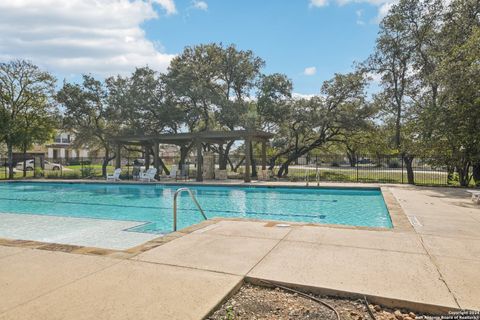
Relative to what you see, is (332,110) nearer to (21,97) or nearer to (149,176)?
(149,176)

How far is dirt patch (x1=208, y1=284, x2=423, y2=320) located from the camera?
2.38 m

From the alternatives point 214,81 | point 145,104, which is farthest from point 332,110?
point 145,104

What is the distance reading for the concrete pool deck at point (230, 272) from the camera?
246 centimetres

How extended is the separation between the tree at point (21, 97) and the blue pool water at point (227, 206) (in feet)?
24.6

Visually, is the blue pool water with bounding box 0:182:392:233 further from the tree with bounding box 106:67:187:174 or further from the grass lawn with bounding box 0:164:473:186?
the tree with bounding box 106:67:187:174

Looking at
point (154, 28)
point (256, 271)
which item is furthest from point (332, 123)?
point (256, 271)

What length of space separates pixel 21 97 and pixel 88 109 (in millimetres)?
4283

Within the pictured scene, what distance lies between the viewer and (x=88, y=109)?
19.9 meters

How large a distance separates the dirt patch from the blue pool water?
4.56 metres

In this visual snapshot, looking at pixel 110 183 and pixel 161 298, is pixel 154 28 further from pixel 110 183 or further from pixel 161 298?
pixel 161 298

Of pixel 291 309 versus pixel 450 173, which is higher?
pixel 450 173

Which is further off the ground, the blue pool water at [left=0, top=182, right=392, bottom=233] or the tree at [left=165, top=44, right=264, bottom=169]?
the tree at [left=165, top=44, right=264, bottom=169]

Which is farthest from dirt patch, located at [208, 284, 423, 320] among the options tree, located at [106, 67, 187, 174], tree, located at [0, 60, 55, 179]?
tree, located at [0, 60, 55, 179]

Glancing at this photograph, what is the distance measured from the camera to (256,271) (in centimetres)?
317
